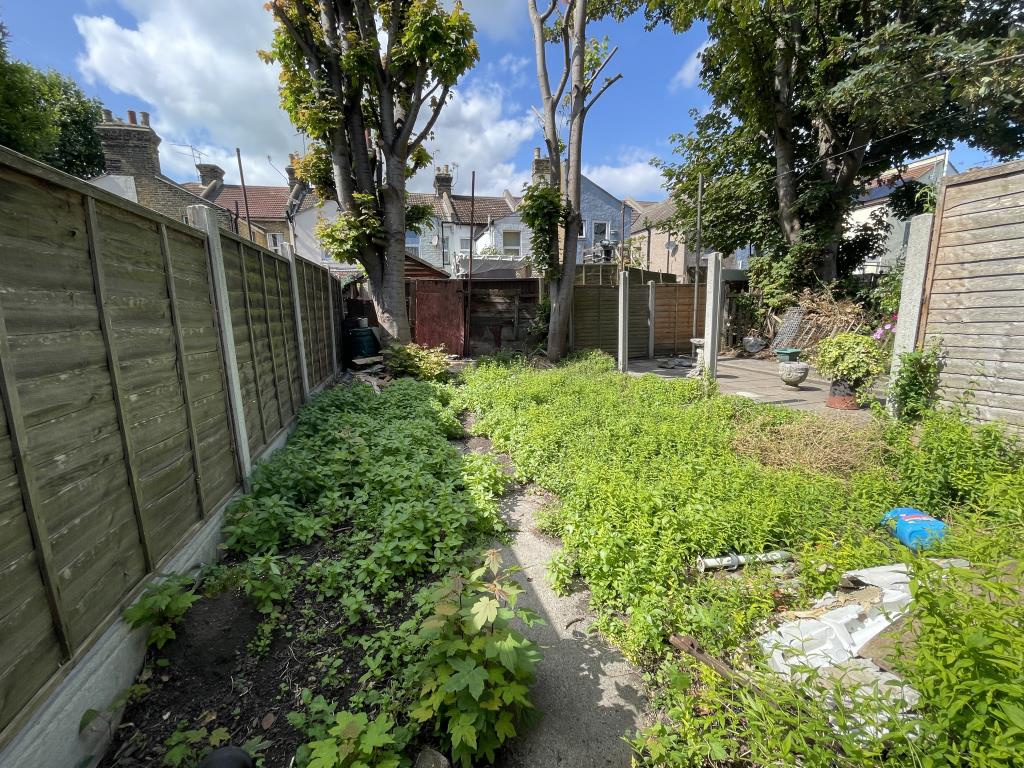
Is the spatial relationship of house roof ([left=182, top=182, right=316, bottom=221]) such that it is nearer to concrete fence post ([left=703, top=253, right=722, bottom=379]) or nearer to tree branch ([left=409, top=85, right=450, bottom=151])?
tree branch ([left=409, top=85, right=450, bottom=151])

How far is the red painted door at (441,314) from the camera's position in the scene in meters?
11.1

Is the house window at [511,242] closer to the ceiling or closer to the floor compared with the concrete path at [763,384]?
closer to the ceiling

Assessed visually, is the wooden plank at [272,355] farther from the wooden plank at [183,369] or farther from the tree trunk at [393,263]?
Result: the tree trunk at [393,263]

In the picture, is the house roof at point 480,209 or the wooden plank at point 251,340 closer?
the wooden plank at point 251,340

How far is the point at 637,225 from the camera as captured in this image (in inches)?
1188

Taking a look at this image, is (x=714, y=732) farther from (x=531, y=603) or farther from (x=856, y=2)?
(x=856, y=2)

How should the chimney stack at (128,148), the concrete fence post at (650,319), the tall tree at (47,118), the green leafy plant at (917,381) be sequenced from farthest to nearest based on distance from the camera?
1. the chimney stack at (128,148)
2. the concrete fence post at (650,319)
3. the tall tree at (47,118)
4. the green leafy plant at (917,381)

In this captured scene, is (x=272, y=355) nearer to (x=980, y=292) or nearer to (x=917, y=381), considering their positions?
(x=917, y=381)

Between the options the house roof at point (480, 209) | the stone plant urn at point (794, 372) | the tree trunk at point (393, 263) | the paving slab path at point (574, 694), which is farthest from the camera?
the house roof at point (480, 209)

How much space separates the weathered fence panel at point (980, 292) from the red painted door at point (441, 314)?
29.2 ft

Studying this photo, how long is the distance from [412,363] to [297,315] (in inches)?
117

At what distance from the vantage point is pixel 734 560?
104 inches

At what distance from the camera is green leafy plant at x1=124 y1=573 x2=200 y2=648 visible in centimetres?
197

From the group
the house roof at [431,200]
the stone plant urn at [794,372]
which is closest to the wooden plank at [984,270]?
the stone plant urn at [794,372]
